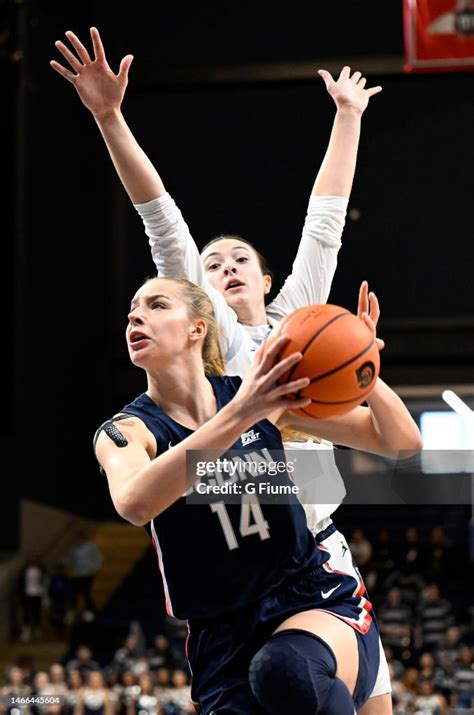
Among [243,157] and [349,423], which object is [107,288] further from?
[349,423]

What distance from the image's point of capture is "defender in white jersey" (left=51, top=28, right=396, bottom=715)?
3.60 meters

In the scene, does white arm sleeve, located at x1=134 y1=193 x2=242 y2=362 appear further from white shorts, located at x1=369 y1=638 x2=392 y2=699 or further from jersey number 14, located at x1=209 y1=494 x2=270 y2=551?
white shorts, located at x1=369 y1=638 x2=392 y2=699

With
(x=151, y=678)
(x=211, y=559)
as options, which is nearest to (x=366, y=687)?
(x=211, y=559)

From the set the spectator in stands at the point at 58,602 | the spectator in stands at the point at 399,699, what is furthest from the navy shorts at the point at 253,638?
the spectator in stands at the point at 58,602

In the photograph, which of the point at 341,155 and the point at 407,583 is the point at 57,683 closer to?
the point at 407,583

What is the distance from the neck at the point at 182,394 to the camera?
311 centimetres

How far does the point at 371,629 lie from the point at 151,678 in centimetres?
882

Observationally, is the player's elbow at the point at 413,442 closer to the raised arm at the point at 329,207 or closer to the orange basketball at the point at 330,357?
the orange basketball at the point at 330,357

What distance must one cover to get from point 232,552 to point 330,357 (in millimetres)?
652

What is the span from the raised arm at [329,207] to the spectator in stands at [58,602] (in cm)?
1252

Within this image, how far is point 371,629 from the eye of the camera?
10.4 feet

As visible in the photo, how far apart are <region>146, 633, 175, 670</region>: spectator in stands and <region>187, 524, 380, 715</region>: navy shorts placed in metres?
9.90

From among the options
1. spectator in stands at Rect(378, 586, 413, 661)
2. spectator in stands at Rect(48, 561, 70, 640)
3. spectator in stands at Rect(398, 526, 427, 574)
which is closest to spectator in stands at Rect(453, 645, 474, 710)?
spectator in stands at Rect(378, 586, 413, 661)

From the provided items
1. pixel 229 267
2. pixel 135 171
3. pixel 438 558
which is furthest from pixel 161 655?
pixel 135 171
